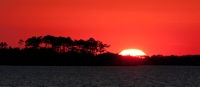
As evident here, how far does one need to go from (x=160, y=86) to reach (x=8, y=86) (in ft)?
124

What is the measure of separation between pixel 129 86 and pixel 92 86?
32.2 feet

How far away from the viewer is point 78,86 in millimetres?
112750

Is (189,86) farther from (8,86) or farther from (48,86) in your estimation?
(8,86)

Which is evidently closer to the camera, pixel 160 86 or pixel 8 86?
pixel 8 86

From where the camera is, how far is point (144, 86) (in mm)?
116938

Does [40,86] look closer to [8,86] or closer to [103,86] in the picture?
[8,86]

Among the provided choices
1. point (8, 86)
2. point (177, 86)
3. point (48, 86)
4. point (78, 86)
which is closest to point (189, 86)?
point (177, 86)

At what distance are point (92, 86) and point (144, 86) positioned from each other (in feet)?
44.4

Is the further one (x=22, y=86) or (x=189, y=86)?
(x=189, y=86)

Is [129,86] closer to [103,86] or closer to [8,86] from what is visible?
[103,86]

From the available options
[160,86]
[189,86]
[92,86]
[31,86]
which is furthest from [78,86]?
[189,86]

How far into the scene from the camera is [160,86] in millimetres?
117875

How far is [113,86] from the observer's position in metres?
117

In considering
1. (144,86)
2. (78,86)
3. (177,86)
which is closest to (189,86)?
(177,86)
